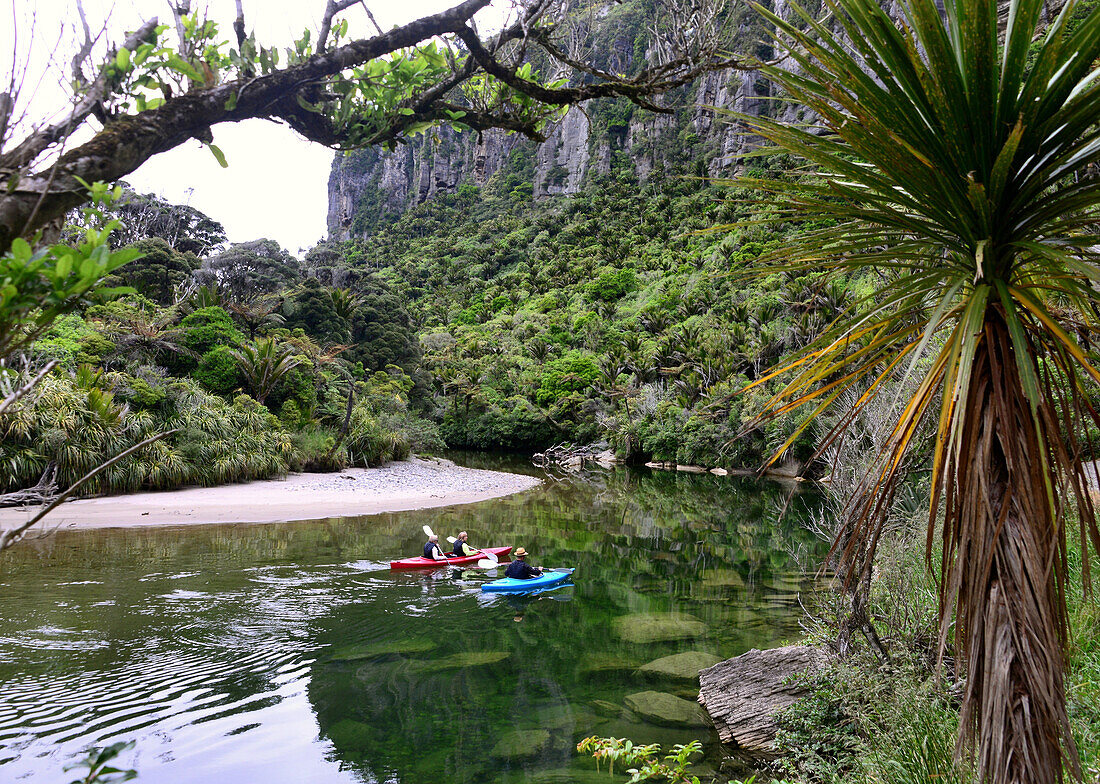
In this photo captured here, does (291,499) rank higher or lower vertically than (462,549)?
higher

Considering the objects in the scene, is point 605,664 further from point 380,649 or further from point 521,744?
point 380,649

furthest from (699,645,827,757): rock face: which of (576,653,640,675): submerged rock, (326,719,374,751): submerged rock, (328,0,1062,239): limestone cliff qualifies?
(328,0,1062,239): limestone cliff

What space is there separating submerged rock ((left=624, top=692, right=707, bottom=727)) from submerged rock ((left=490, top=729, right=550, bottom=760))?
0.94m

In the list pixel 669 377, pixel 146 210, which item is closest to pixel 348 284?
pixel 146 210

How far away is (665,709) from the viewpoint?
6090 mm

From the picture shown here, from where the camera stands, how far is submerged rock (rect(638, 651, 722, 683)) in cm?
696

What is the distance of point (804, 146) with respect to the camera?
2.63m

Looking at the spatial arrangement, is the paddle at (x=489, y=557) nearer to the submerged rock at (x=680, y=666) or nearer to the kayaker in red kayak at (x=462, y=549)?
the kayaker in red kayak at (x=462, y=549)

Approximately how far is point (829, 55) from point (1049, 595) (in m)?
2.01

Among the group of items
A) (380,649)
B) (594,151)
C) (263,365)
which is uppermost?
(594,151)

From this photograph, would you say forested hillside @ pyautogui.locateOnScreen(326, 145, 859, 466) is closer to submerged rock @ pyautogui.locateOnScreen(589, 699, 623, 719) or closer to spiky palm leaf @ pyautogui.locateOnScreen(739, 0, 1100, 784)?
spiky palm leaf @ pyautogui.locateOnScreen(739, 0, 1100, 784)

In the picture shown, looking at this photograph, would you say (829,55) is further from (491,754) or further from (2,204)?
(491,754)

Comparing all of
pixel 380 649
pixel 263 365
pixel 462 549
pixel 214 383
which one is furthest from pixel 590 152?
pixel 380 649

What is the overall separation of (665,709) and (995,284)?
16.9 feet
